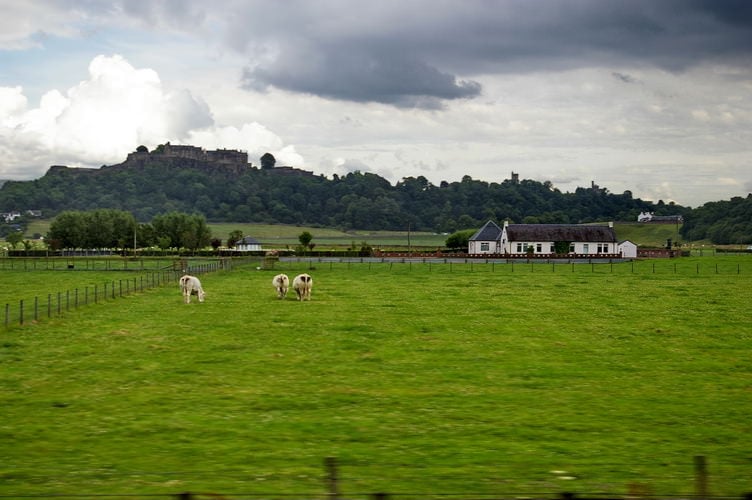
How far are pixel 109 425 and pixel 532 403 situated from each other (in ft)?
29.2

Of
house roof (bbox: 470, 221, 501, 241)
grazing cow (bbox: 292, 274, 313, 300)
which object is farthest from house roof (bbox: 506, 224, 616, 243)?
grazing cow (bbox: 292, 274, 313, 300)

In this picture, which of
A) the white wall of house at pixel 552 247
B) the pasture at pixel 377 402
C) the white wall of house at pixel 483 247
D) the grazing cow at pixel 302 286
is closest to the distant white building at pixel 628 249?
the white wall of house at pixel 552 247

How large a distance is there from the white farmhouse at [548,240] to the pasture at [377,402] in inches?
3302

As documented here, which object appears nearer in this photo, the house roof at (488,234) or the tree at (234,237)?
the house roof at (488,234)

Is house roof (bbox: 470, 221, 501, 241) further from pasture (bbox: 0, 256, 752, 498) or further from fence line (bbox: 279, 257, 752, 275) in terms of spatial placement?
pasture (bbox: 0, 256, 752, 498)

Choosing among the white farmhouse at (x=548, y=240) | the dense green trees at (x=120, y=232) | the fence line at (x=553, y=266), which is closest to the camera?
the fence line at (x=553, y=266)

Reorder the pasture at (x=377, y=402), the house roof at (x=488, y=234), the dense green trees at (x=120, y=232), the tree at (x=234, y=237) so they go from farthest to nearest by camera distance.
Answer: the tree at (x=234, y=237) < the dense green trees at (x=120, y=232) < the house roof at (x=488, y=234) < the pasture at (x=377, y=402)

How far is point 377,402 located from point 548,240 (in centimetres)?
10490

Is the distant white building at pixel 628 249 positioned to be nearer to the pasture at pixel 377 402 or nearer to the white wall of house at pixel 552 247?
the white wall of house at pixel 552 247

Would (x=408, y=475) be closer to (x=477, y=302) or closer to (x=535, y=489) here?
(x=535, y=489)

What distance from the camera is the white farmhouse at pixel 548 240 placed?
117 m

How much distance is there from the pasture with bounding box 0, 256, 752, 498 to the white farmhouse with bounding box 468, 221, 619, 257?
83874mm

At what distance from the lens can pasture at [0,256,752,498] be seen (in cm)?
1148

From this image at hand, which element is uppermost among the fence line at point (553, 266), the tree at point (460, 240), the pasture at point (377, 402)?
the tree at point (460, 240)
